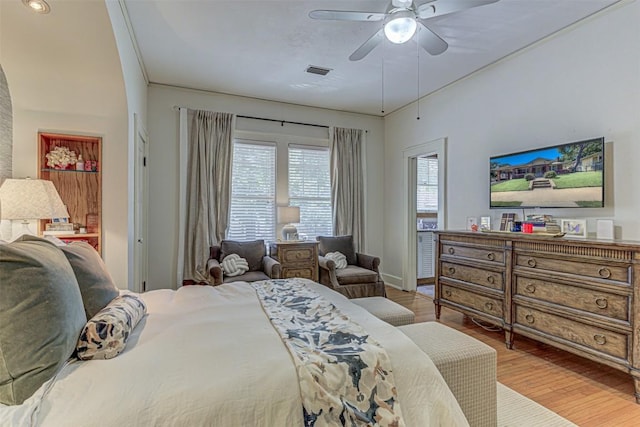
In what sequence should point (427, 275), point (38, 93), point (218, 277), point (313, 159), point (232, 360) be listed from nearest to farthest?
1. point (232, 360)
2. point (38, 93)
3. point (218, 277)
4. point (313, 159)
5. point (427, 275)

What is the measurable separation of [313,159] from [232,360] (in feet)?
13.6

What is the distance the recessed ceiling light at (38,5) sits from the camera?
73.5 inches

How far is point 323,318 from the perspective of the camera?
159 centimetres

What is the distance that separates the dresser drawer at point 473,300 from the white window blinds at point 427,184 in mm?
2395

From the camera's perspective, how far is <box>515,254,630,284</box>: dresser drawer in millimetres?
2078

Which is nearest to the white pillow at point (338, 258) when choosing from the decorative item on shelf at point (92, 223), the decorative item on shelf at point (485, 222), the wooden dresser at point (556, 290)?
the wooden dresser at point (556, 290)

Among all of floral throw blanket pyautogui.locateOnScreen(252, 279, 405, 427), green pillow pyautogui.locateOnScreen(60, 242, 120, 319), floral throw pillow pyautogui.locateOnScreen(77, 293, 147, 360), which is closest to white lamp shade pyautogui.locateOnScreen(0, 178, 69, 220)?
green pillow pyautogui.locateOnScreen(60, 242, 120, 319)

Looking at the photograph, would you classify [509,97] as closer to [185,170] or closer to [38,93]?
[185,170]

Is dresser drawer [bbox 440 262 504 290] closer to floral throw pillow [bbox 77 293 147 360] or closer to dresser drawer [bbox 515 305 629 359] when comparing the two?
dresser drawer [bbox 515 305 629 359]

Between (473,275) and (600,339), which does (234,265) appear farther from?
(600,339)

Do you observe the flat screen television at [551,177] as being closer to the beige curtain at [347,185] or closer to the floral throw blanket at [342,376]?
the beige curtain at [347,185]

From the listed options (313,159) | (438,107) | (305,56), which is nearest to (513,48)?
(438,107)

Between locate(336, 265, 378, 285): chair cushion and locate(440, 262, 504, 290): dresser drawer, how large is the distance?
868mm

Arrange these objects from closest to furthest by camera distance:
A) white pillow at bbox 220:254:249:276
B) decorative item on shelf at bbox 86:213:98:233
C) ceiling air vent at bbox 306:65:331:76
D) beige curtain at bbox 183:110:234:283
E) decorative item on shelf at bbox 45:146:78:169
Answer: decorative item on shelf at bbox 45:146:78:169, decorative item on shelf at bbox 86:213:98:233, ceiling air vent at bbox 306:65:331:76, white pillow at bbox 220:254:249:276, beige curtain at bbox 183:110:234:283
